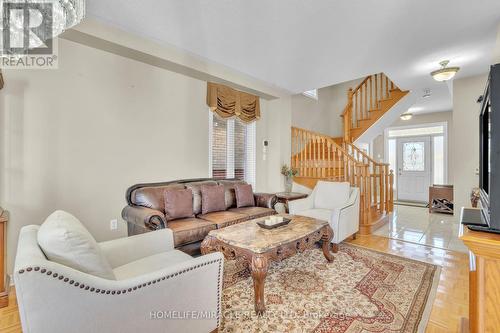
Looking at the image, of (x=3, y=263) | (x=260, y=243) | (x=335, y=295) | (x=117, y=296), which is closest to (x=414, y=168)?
(x=335, y=295)

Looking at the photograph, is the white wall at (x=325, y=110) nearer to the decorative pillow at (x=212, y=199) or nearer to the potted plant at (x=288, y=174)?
the potted plant at (x=288, y=174)

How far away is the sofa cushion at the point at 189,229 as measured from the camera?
8.49 feet

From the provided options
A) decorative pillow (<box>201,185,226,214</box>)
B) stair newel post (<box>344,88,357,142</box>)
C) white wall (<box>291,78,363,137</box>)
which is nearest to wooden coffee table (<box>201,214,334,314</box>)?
decorative pillow (<box>201,185,226,214</box>)

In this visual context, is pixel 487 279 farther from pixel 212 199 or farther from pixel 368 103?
pixel 368 103

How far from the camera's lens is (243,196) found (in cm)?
386

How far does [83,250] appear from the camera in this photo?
119 centimetres

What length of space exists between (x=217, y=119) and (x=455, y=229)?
4.60 metres

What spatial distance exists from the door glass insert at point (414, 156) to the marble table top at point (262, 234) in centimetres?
644

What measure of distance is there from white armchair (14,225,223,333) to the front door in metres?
8.00

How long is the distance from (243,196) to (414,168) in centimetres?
646

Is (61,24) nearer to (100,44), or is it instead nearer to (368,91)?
(100,44)

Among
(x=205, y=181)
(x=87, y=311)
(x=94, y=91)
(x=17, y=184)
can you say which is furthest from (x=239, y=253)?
(x=94, y=91)

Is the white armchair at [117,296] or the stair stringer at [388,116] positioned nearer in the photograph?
the white armchair at [117,296]

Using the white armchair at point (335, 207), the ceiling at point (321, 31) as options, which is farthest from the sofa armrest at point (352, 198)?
the ceiling at point (321, 31)
